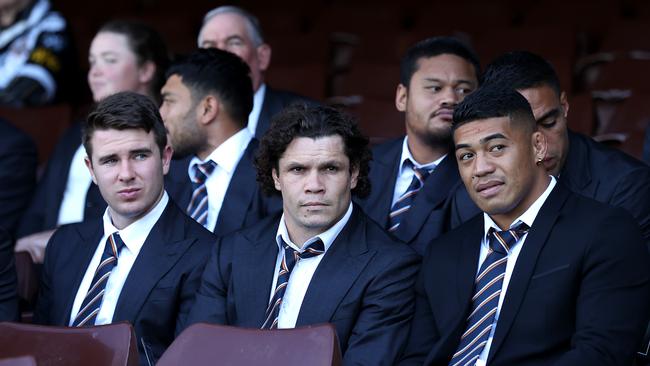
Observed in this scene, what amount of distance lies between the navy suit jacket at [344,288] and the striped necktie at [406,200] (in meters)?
0.54

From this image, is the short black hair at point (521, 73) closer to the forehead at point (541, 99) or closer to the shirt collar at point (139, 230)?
the forehead at point (541, 99)

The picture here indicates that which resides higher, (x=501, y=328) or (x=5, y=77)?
(x=5, y=77)

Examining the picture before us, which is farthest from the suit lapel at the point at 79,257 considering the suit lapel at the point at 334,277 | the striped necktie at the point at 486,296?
the striped necktie at the point at 486,296

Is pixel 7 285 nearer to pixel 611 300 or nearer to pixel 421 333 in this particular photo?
pixel 421 333

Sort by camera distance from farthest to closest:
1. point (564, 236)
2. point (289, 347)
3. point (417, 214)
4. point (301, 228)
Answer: point (417, 214), point (301, 228), point (564, 236), point (289, 347)

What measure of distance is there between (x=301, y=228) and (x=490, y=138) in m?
0.68

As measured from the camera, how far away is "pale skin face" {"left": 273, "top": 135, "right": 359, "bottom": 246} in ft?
13.0

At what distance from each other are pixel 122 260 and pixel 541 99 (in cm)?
152

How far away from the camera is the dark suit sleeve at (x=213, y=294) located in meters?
3.96

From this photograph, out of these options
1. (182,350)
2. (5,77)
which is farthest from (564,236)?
(5,77)

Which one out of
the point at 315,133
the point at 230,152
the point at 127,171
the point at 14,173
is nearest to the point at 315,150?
the point at 315,133

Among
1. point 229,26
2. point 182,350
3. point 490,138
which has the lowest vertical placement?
point 182,350

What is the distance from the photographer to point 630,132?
17.9 ft

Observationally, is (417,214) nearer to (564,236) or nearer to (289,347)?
(564,236)
